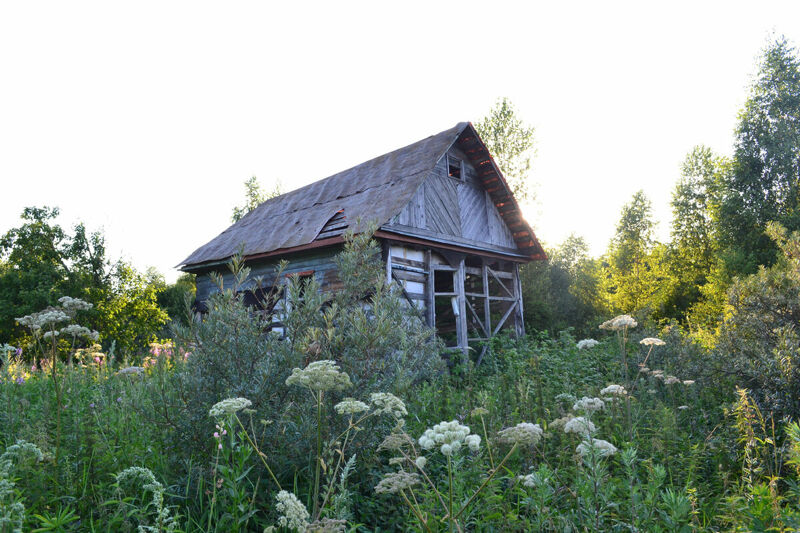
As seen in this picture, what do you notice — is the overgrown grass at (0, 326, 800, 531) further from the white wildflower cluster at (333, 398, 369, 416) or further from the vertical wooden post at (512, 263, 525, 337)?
the vertical wooden post at (512, 263, 525, 337)

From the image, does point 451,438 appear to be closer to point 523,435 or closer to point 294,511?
point 523,435

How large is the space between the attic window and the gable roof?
54 cm

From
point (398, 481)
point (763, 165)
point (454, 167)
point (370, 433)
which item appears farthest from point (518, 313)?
point (763, 165)

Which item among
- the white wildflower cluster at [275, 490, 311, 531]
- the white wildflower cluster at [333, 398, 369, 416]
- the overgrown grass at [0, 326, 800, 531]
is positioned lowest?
the overgrown grass at [0, 326, 800, 531]

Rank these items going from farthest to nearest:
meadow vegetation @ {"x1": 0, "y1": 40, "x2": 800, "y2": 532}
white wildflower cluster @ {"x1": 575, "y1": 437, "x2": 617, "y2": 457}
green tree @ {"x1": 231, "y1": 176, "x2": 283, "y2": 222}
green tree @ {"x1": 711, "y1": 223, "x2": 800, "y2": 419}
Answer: green tree @ {"x1": 231, "y1": 176, "x2": 283, "y2": 222} → green tree @ {"x1": 711, "y1": 223, "x2": 800, "y2": 419} → meadow vegetation @ {"x1": 0, "y1": 40, "x2": 800, "y2": 532} → white wildflower cluster @ {"x1": 575, "y1": 437, "x2": 617, "y2": 457}

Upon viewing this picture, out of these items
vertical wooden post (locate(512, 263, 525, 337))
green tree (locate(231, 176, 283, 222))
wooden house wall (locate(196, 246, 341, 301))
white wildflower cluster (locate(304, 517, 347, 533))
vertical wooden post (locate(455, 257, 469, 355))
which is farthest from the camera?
green tree (locate(231, 176, 283, 222))

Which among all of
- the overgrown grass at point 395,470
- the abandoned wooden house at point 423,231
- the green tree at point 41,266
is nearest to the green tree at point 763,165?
the abandoned wooden house at point 423,231

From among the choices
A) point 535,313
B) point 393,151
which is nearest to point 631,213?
point 535,313

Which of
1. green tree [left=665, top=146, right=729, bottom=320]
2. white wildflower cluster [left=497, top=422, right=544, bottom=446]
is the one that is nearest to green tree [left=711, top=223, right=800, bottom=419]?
white wildflower cluster [left=497, top=422, right=544, bottom=446]

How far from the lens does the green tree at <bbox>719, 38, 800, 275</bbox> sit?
22156 mm

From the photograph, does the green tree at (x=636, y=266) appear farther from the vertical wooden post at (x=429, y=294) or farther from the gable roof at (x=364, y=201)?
the vertical wooden post at (x=429, y=294)

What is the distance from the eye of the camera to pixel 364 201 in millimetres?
12648

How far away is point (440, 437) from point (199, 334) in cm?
227

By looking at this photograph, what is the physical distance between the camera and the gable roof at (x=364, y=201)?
1199cm
